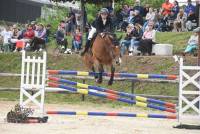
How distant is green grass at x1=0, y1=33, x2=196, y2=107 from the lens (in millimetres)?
21312

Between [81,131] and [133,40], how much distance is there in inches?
418

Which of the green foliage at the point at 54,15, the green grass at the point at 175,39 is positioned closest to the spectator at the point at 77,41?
the green grass at the point at 175,39

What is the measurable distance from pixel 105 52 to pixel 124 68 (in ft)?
22.5

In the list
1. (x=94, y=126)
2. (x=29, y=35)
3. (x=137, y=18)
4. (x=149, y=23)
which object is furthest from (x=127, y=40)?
(x=94, y=126)

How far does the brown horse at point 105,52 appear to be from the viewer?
50.8ft

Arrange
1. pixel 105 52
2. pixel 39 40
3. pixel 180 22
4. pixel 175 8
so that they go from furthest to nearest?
pixel 175 8, pixel 180 22, pixel 39 40, pixel 105 52

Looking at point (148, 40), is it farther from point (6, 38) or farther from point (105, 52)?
point (6, 38)

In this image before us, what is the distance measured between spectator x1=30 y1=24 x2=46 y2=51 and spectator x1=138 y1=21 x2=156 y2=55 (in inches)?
209

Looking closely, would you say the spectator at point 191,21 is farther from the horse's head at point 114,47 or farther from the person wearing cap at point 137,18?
the horse's head at point 114,47

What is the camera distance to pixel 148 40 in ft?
72.4

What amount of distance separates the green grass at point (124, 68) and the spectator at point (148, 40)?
1.64 feet

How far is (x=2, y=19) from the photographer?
4634 centimetres

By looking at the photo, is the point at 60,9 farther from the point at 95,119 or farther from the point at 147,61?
the point at 95,119

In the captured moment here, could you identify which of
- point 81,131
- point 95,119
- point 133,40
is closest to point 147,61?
point 133,40
